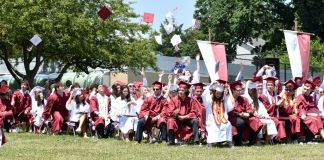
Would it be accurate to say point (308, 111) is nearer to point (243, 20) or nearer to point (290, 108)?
point (290, 108)

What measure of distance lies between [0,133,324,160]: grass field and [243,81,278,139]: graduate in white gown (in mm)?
743

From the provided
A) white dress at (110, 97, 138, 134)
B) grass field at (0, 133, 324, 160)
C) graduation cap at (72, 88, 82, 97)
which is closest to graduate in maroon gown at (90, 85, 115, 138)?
graduation cap at (72, 88, 82, 97)

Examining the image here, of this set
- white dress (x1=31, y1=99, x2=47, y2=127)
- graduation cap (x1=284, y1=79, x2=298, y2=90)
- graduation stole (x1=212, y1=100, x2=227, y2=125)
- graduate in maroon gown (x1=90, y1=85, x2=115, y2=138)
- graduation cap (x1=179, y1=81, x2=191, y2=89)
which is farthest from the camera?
white dress (x1=31, y1=99, x2=47, y2=127)

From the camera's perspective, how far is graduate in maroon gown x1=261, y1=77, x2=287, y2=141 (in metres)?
15.1

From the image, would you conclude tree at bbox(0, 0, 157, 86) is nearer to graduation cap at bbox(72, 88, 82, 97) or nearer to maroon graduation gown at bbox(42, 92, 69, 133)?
maroon graduation gown at bbox(42, 92, 69, 133)

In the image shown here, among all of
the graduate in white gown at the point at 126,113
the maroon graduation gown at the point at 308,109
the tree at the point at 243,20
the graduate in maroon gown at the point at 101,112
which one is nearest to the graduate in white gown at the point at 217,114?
the maroon graduation gown at the point at 308,109

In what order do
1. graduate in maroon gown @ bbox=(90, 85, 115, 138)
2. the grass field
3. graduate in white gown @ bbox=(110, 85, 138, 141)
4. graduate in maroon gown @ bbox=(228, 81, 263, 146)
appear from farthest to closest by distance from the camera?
graduate in maroon gown @ bbox=(90, 85, 115, 138) < graduate in white gown @ bbox=(110, 85, 138, 141) < graduate in maroon gown @ bbox=(228, 81, 263, 146) < the grass field

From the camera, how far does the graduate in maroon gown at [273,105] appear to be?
15079 millimetres

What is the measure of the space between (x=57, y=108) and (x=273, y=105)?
20.6ft

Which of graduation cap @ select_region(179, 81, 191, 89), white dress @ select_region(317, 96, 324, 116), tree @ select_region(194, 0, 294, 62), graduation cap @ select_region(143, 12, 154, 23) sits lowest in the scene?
white dress @ select_region(317, 96, 324, 116)

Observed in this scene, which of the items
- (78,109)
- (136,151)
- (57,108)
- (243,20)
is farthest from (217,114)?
(243,20)

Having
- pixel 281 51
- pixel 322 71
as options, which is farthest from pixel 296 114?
pixel 281 51

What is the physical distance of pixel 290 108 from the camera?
1548 centimetres

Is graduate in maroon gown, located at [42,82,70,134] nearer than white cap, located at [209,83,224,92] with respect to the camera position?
No
